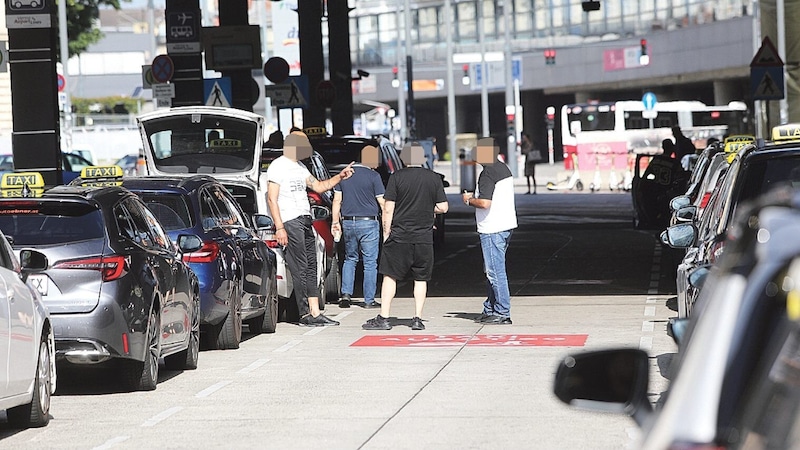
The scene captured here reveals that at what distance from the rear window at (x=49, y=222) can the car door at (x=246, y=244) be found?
3.74 meters

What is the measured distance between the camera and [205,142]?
71.7ft

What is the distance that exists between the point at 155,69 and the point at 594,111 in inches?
1644

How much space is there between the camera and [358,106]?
265 feet

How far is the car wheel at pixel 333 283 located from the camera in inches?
779

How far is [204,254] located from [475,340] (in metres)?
2.56

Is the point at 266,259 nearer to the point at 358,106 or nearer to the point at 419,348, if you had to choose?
the point at 419,348

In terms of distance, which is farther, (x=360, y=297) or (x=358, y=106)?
(x=358, y=106)

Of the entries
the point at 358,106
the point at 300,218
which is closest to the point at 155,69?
the point at 300,218

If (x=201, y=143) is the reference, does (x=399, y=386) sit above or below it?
below

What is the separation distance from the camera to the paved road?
31.2 feet

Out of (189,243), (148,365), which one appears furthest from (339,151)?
(148,365)

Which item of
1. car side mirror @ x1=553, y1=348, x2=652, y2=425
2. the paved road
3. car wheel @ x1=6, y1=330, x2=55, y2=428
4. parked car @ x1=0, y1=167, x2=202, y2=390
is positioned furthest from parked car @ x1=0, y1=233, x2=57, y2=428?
car side mirror @ x1=553, y1=348, x2=652, y2=425

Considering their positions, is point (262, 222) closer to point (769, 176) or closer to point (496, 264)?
point (496, 264)

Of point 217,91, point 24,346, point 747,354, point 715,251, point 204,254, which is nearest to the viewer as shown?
point 747,354
